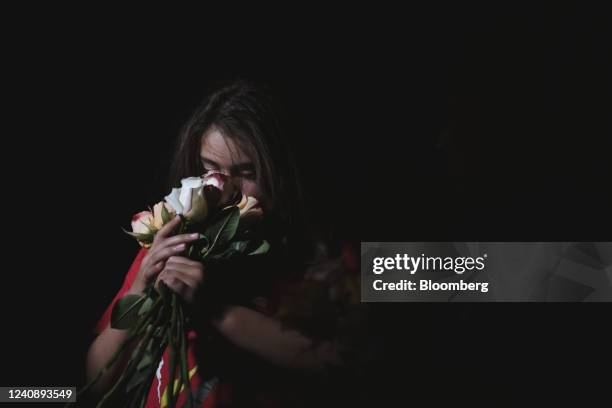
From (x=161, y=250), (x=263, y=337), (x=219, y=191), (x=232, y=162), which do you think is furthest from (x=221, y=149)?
(x=263, y=337)

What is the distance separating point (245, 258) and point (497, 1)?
0.73 metres

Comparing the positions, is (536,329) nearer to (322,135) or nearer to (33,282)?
(322,135)

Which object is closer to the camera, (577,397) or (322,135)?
(577,397)

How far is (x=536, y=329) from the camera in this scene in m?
0.82

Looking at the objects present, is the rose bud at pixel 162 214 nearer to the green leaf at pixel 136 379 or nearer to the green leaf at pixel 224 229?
the green leaf at pixel 224 229

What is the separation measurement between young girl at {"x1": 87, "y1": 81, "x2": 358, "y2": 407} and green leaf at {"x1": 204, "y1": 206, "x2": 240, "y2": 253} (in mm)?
48

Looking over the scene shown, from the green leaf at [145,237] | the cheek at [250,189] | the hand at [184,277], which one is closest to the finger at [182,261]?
the hand at [184,277]

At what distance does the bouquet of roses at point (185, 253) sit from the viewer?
99 cm

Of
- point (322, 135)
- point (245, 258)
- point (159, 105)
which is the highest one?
point (159, 105)

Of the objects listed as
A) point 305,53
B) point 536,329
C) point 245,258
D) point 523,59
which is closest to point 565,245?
point 536,329

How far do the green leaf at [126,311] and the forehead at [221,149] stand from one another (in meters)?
0.32

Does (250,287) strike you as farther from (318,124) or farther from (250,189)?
(318,124)

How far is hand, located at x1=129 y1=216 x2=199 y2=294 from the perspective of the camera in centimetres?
104

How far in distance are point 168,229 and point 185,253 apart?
0.05m
